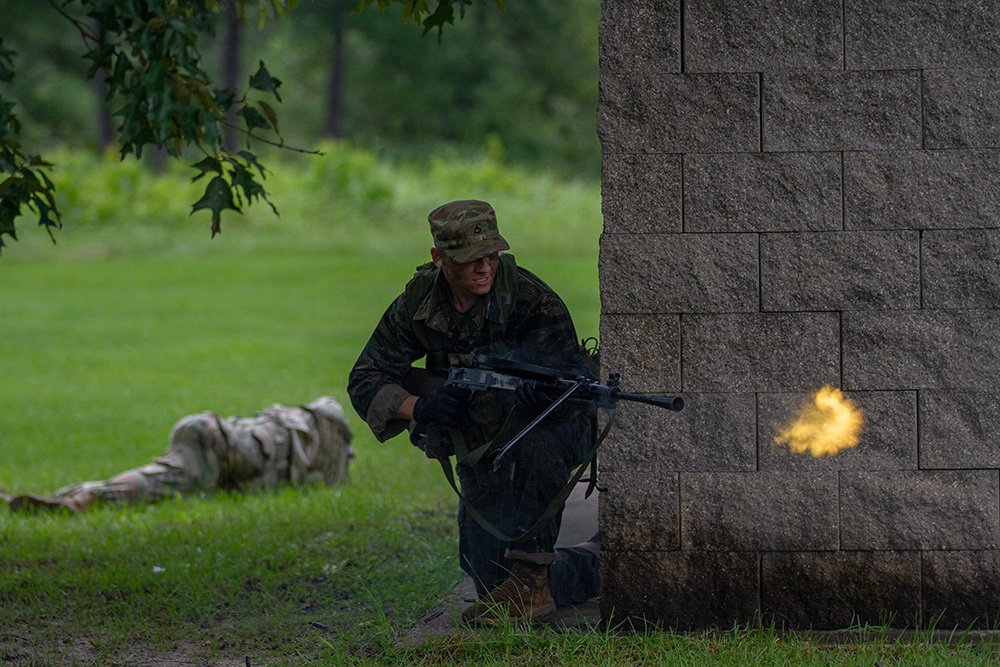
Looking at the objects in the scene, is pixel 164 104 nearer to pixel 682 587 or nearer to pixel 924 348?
pixel 682 587

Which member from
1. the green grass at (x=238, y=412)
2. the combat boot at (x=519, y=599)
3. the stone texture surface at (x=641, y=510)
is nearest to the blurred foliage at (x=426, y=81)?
the green grass at (x=238, y=412)

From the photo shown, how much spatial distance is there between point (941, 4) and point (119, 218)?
23855 millimetres

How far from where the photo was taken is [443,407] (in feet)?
16.1

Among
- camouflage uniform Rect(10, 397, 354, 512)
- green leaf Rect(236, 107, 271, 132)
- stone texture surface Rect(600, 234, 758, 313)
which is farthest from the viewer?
camouflage uniform Rect(10, 397, 354, 512)

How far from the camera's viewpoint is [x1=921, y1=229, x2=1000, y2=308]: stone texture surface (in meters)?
4.82

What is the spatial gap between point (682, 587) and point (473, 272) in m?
1.37

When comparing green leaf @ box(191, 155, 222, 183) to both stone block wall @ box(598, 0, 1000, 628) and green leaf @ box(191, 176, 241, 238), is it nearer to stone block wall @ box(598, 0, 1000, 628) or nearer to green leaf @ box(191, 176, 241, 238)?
green leaf @ box(191, 176, 241, 238)

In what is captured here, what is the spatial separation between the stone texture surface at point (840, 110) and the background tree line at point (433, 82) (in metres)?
34.9

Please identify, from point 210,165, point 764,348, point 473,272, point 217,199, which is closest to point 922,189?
point 764,348

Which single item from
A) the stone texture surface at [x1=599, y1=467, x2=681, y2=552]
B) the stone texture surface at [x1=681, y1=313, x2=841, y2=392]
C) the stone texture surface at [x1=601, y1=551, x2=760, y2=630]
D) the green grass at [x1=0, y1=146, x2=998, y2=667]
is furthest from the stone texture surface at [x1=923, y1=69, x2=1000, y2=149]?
the green grass at [x1=0, y1=146, x2=998, y2=667]

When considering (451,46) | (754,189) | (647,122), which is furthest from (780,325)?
(451,46)

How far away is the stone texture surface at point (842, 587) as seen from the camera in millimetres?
4918

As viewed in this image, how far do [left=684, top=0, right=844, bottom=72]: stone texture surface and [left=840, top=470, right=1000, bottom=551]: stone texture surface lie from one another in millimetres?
1493

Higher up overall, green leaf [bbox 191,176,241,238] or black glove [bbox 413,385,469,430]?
green leaf [bbox 191,176,241,238]
